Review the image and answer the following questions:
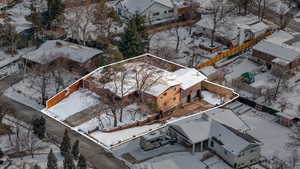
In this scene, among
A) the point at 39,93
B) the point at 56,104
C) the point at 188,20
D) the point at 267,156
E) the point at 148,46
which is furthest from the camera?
the point at 188,20

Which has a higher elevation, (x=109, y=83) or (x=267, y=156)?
(x=109, y=83)

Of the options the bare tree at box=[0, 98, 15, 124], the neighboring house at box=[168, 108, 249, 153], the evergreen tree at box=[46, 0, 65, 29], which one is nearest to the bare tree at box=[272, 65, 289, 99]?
the neighboring house at box=[168, 108, 249, 153]

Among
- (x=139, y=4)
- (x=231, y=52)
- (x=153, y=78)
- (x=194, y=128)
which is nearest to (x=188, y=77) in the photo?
(x=153, y=78)

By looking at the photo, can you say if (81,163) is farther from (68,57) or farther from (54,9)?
(54,9)

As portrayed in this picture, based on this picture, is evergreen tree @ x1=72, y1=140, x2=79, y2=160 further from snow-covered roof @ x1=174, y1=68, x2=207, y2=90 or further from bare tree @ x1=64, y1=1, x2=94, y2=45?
bare tree @ x1=64, y1=1, x2=94, y2=45

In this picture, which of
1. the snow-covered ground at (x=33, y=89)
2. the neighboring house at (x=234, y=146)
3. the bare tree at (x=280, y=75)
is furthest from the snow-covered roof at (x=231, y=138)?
the snow-covered ground at (x=33, y=89)

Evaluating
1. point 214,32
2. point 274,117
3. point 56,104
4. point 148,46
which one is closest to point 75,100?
point 56,104

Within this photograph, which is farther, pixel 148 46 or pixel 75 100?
pixel 148 46

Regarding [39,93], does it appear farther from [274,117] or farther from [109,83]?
[274,117]
